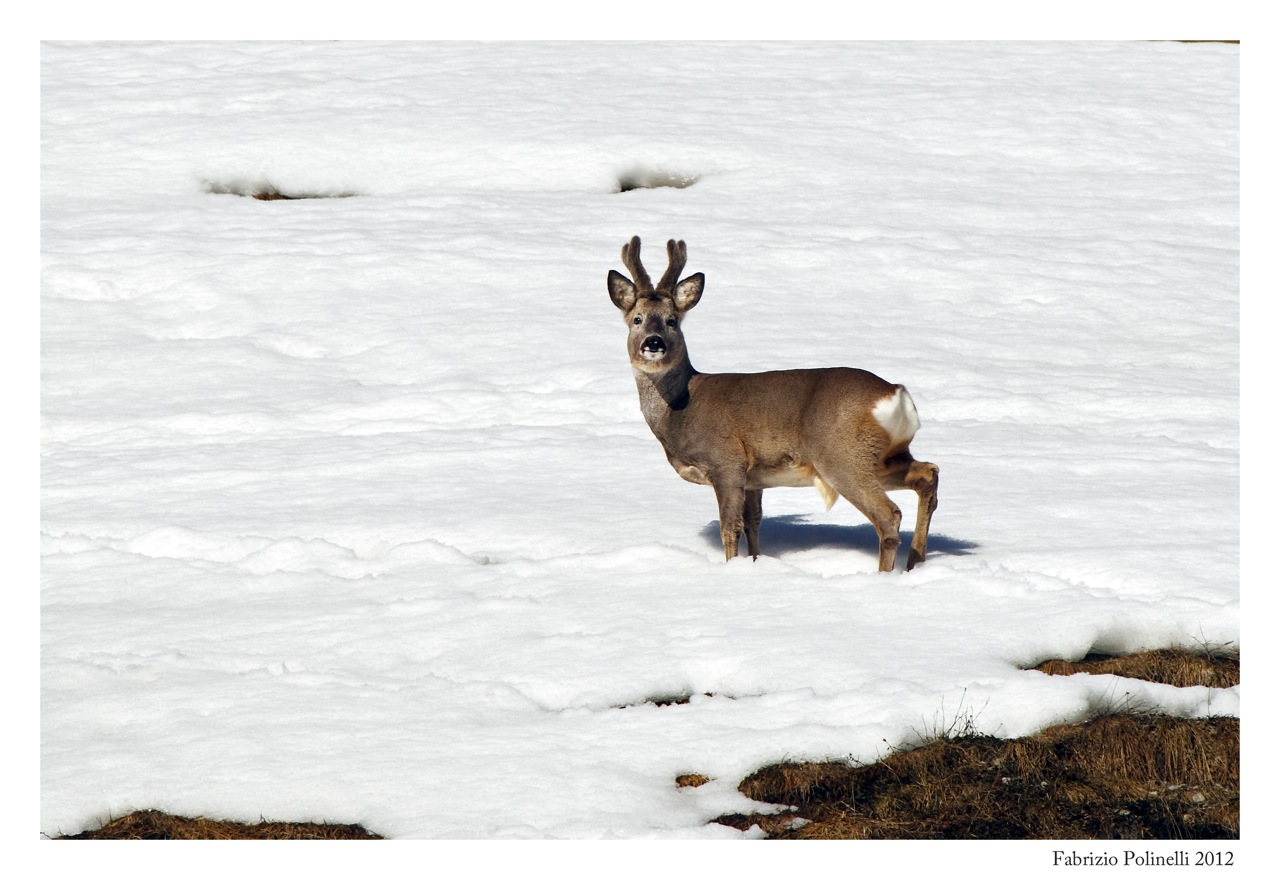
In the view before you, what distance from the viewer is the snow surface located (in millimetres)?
6789

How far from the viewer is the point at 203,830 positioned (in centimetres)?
610

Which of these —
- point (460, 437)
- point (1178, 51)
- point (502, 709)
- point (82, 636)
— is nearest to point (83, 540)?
point (82, 636)

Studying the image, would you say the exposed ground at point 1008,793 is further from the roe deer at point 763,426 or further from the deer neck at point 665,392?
the deer neck at point 665,392

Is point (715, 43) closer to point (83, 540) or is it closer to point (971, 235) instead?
point (971, 235)

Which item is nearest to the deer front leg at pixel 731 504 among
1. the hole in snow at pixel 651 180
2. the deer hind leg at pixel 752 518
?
the deer hind leg at pixel 752 518

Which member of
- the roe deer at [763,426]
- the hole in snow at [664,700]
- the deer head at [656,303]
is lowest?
the hole in snow at [664,700]

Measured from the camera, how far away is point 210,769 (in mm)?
6523

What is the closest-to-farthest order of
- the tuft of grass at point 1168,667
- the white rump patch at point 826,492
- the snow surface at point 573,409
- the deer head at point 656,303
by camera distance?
the snow surface at point 573,409 → the tuft of grass at point 1168,667 → the white rump patch at point 826,492 → the deer head at point 656,303

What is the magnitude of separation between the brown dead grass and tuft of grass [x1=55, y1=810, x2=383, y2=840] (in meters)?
1.63

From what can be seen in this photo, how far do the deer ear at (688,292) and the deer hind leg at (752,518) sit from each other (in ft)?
4.03

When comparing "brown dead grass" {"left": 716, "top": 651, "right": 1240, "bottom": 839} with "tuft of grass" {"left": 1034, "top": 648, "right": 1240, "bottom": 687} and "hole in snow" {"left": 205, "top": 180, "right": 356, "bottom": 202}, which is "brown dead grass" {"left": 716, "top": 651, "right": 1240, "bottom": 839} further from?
"hole in snow" {"left": 205, "top": 180, "right": 356, "bottom": 202}

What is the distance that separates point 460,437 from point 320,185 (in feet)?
29.9

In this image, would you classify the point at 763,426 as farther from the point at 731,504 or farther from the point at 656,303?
the point at 656,303

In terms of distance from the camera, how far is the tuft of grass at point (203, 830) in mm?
6016
